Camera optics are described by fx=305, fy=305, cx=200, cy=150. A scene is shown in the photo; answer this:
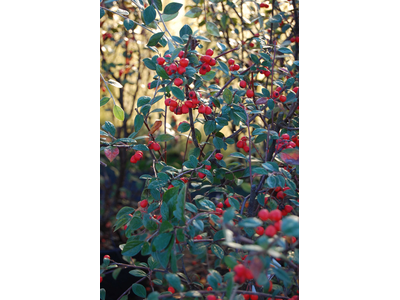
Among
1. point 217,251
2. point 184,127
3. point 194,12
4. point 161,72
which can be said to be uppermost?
point 194,12

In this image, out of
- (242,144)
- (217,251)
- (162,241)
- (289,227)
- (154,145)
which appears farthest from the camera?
(242,144)

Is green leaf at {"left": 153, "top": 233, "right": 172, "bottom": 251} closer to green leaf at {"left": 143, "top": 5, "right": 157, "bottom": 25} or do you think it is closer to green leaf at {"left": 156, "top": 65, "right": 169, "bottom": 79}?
green leaf at {"left": 156, "top": 65, "right": 169, "bottom": 79}

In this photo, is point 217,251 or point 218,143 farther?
point 218,143

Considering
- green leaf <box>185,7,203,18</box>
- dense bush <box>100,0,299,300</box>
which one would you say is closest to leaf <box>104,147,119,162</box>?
dense bush <box>100,0,299,300</box>

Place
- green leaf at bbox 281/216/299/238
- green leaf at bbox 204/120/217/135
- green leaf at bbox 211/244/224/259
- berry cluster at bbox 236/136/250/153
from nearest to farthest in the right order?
green leaf at bbox 281/216/299/238
green leaf at bbox 211/244/224/259
green leaf at bbox 204/120/217/135
berry cluster at bbox 236/136/250/153

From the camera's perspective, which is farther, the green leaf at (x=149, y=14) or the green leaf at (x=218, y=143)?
the green leaf at (x=218, y=143)

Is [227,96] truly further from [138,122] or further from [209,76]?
[138,122]

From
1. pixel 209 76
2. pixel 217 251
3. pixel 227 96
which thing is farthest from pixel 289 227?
pixel 209 76

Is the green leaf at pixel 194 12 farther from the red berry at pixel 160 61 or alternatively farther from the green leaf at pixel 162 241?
the green leaf at pixel 162 241

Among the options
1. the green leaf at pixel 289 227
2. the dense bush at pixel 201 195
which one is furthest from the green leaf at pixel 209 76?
the green leaf at pixel 289 227

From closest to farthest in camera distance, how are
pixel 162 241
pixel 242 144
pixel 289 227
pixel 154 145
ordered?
pixel 289 227
pixel 162 241
pixel 154 145
pixel 242 144
